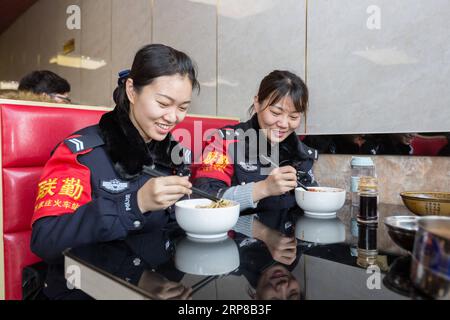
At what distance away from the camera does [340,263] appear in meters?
0.72

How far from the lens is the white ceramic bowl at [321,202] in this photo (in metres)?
1.17

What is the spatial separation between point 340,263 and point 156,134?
0.81 metres

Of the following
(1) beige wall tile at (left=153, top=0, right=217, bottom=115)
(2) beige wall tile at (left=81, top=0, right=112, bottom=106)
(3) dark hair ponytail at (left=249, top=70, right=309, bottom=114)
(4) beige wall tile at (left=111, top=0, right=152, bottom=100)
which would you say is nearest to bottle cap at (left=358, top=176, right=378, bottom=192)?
(3) dark hair ponytail at (left=249, top=70, right=309, bottom=114)

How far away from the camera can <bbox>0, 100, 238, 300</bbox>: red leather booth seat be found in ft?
3.71

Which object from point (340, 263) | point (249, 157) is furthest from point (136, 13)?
point (340, 263)

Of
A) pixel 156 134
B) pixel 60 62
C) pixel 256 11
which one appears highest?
pixel 60 62

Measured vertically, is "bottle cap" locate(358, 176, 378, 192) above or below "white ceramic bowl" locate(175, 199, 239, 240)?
above

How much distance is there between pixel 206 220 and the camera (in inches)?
32.7

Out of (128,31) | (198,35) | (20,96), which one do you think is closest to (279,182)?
(20,96)

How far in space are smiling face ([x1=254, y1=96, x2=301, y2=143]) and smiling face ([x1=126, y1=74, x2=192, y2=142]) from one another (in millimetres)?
515

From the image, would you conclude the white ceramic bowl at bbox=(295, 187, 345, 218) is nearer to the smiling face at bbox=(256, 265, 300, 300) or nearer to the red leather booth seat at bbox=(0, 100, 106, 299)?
the smiling face at bbox=(256, 265, 300, 300)

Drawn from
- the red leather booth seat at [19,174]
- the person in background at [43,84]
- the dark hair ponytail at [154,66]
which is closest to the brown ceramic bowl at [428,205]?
the dark hair ponytail at [154,66]
